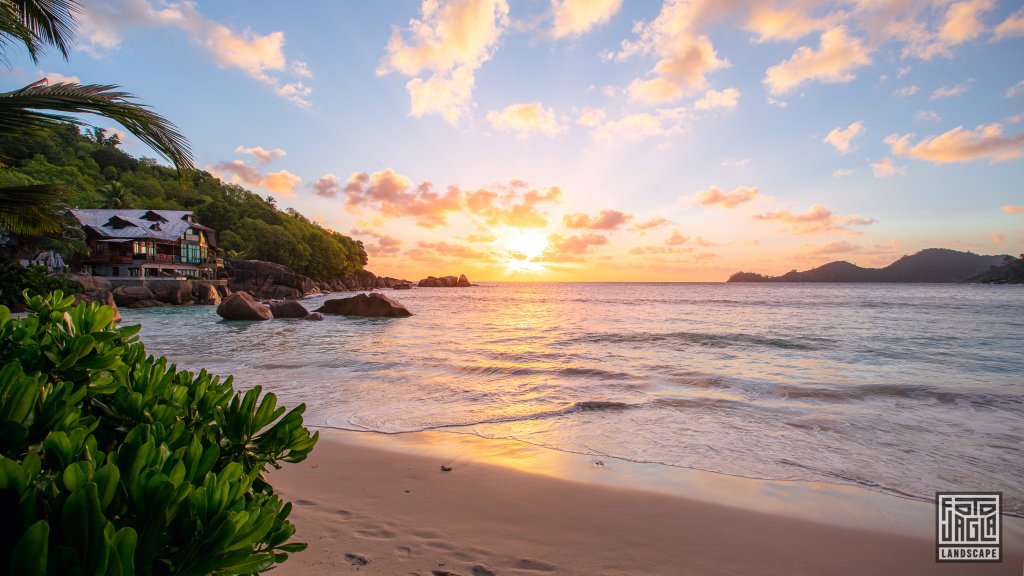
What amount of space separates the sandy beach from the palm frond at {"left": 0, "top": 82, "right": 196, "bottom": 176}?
13.0 feet

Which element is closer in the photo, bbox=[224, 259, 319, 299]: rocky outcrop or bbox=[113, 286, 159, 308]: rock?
bbox=[113, 286, 159, 308]: rock

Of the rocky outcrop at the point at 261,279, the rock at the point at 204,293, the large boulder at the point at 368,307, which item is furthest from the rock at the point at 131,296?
the large boulder at the point at 368,307

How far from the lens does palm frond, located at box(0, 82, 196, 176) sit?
4293mm

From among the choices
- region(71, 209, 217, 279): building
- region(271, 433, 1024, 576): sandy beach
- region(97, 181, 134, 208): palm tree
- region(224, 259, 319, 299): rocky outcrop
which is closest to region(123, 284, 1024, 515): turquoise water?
region(271, 433, 1024, 576): sandy beach

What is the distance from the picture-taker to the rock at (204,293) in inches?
1743

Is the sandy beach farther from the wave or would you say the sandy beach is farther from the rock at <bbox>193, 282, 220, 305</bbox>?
the rock at <bbox>193, 282, 220, 305</bbox>

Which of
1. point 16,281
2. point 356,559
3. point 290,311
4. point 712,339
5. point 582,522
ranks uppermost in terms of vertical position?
point 16,281

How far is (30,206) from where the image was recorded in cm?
523

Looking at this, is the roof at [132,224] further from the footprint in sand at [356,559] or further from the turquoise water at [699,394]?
the footprint in sand at [356,559]

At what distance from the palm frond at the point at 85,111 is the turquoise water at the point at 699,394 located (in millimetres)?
4318

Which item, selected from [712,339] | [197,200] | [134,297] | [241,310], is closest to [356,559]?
[712,339]

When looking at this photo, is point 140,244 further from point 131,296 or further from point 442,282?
point 442,282

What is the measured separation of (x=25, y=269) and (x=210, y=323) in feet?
27.8

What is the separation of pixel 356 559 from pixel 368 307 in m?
26.8
